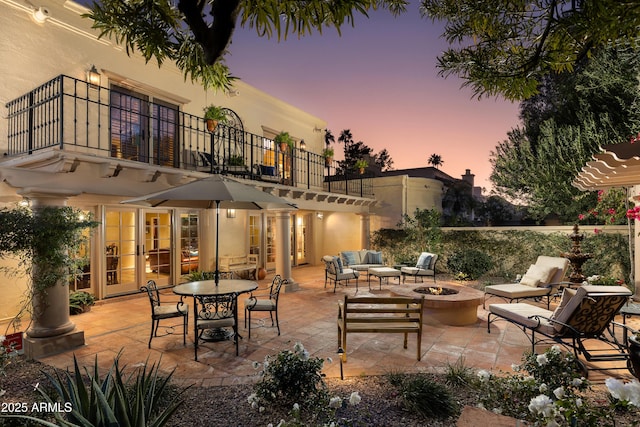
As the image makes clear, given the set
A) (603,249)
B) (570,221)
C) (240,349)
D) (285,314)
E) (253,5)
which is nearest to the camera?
(253,5)

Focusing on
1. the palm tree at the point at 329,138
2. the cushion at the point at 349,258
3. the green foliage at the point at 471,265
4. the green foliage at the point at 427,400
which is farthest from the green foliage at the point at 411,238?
the palm tree at the point at 329,138

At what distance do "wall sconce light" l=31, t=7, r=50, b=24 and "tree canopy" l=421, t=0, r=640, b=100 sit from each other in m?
7.09

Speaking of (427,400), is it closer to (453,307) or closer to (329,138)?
(453,307)

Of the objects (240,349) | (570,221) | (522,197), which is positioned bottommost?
(240,349)

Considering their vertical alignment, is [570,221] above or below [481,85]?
below

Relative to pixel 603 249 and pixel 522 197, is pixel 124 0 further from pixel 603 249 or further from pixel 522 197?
pixel 522 197

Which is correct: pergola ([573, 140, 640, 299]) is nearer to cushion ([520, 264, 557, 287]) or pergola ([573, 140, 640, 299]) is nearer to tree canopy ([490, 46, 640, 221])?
cushion ([520, 264, 557, 287])

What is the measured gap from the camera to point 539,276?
22.5 ft

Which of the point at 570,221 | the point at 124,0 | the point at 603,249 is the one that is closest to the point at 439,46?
the point at 124,0

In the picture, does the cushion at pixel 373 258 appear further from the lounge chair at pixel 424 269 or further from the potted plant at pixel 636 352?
the potted plant at pixel 636 352

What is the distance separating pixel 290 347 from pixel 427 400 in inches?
91.0

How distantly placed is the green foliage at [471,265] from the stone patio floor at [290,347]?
142 inches

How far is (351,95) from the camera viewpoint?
11.9 m

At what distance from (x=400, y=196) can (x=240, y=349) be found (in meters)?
10.3
